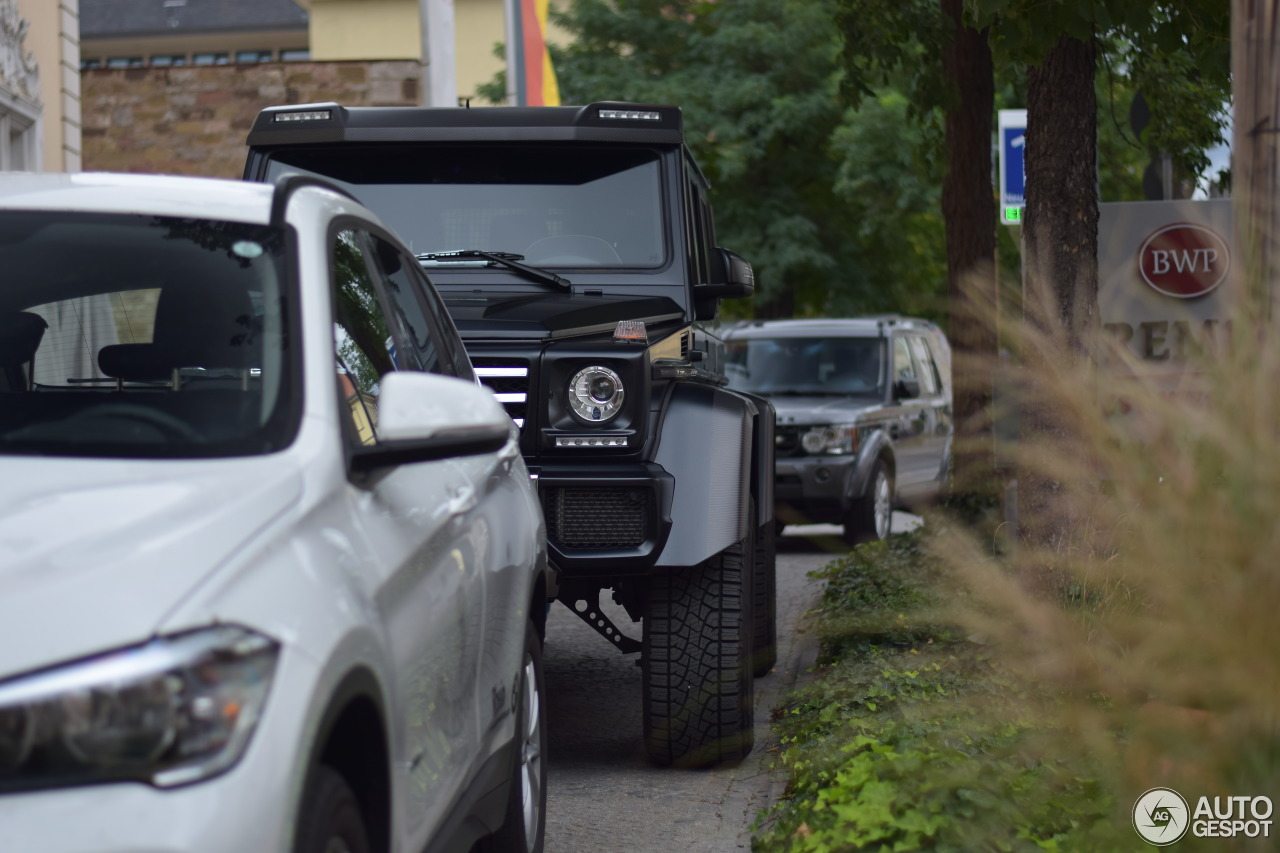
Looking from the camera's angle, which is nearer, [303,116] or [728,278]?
[303,116]

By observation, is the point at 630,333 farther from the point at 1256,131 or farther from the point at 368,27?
the point at 368,27

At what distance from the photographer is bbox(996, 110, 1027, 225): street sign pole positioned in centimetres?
1390

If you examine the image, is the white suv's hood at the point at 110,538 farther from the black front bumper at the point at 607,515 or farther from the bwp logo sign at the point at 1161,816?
the black front bumper at the point at 607,515

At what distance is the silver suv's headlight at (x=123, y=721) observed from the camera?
6.82 ft

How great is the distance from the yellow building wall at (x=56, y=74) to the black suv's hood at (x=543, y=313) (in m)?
11.5

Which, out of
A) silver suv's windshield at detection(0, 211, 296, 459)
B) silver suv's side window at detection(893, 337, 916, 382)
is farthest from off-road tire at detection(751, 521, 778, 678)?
silver suv's side window at detection(893, 337, 916, 382)

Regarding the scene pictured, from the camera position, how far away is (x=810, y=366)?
14.9 metres

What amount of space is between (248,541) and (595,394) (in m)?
3.27

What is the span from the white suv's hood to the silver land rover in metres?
10.8

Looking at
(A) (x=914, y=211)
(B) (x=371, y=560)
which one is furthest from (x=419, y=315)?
(A) (x=914, y=211)

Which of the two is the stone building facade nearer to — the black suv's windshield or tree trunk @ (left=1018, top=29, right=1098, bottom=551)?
the black suv's windshield

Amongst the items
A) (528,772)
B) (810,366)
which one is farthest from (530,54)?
(528,772)

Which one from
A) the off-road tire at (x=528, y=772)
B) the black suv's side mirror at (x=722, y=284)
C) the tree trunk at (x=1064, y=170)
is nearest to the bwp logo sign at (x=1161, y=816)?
the off-road tire at (x=528, y=772)

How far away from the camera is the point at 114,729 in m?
2.10
